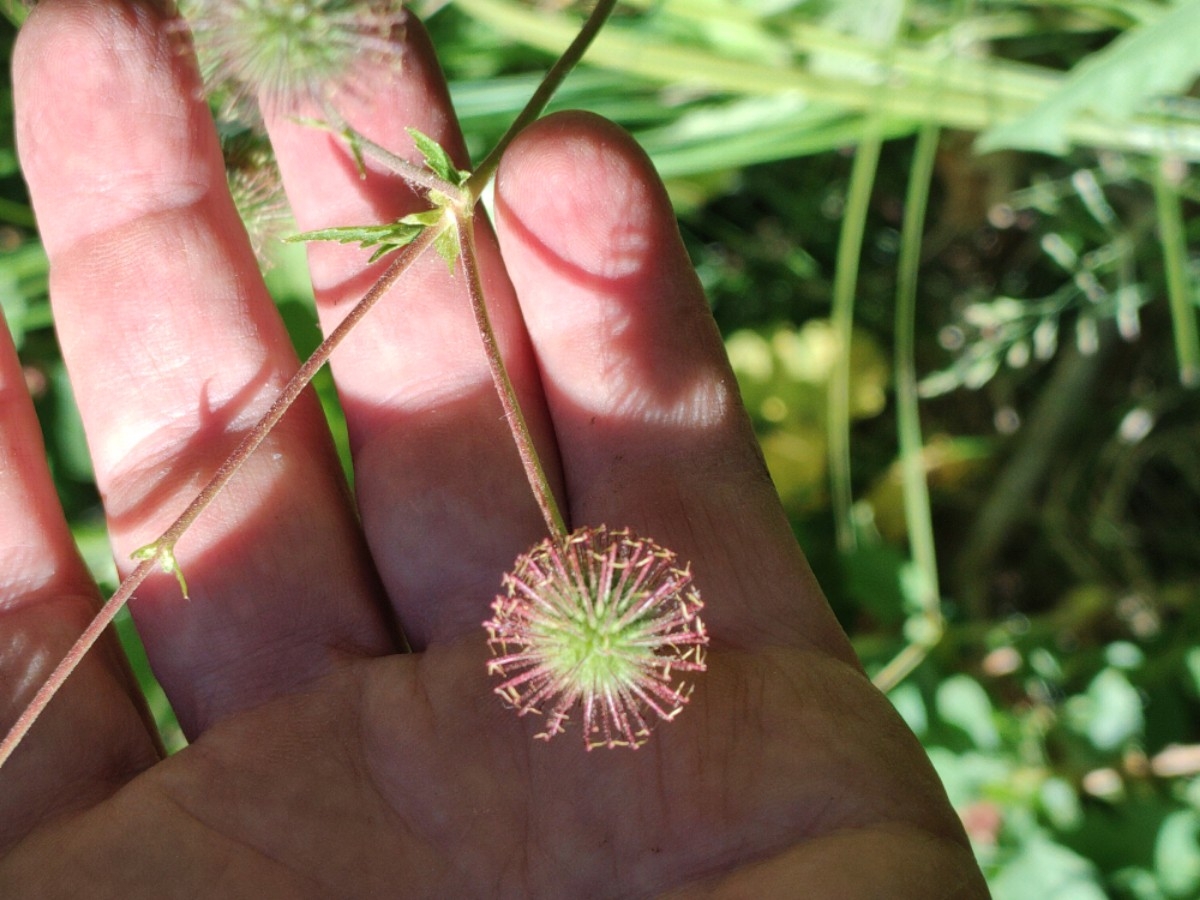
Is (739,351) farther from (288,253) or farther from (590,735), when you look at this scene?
Result: (590,735)

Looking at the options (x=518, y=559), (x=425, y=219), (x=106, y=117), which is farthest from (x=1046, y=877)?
(x=106, y=117)

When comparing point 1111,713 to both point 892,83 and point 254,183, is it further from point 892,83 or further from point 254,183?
point 254,183

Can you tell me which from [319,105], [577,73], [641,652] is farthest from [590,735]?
[577,73]

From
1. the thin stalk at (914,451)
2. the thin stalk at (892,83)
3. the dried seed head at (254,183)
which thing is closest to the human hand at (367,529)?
the dried seed head at (254,183)

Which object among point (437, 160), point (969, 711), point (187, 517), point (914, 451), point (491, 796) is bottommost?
point (969, 711)

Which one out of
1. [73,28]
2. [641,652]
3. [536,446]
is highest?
[73,28]

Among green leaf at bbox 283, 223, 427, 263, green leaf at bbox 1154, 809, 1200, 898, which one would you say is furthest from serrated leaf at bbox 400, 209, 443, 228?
green leaf at bbox 1154, 809, 1200, 898

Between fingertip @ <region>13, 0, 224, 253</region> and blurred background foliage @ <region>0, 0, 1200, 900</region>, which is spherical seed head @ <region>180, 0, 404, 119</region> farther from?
blurred background foliage @ <region>0, 0, 1200, 900</region>
